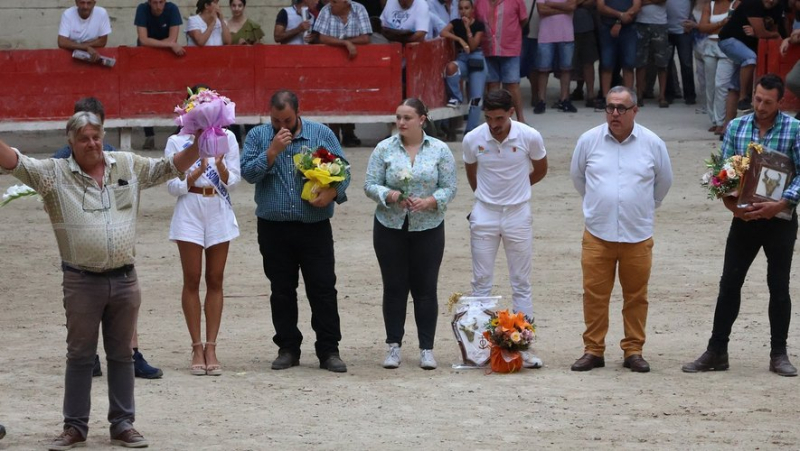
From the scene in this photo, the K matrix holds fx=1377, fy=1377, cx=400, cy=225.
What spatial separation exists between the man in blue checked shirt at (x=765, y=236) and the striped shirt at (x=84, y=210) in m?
4.07

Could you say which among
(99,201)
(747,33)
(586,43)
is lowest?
(99,201)

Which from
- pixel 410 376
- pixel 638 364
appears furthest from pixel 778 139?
pixel 410 376

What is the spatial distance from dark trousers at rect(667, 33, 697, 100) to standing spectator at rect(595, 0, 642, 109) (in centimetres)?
86

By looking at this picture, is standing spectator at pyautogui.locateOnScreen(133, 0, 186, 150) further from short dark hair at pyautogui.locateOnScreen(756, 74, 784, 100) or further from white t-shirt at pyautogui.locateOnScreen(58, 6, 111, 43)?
short dark hair at pyautogui.locateOnScreen(756, 74, 784, 100)

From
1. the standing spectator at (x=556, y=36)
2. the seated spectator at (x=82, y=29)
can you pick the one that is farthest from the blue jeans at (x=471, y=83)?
the seated spectator at (x=82, y=29)

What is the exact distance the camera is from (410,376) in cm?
950

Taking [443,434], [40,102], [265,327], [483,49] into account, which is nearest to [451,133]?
[483,49]

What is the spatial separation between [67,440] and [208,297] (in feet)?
6.91

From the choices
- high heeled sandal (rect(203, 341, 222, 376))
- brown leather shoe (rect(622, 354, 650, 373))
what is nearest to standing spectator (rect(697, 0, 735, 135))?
brown leather shoe (rect(622, 354, 650, 373))

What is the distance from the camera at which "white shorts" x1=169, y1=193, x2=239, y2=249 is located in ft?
30.5

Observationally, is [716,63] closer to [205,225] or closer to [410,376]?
[410,376]

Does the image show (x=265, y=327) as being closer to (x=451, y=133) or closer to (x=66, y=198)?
(x=66, y=198)

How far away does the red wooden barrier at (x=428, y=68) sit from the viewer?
1916 centimetres

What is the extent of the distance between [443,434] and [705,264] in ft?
19.0
